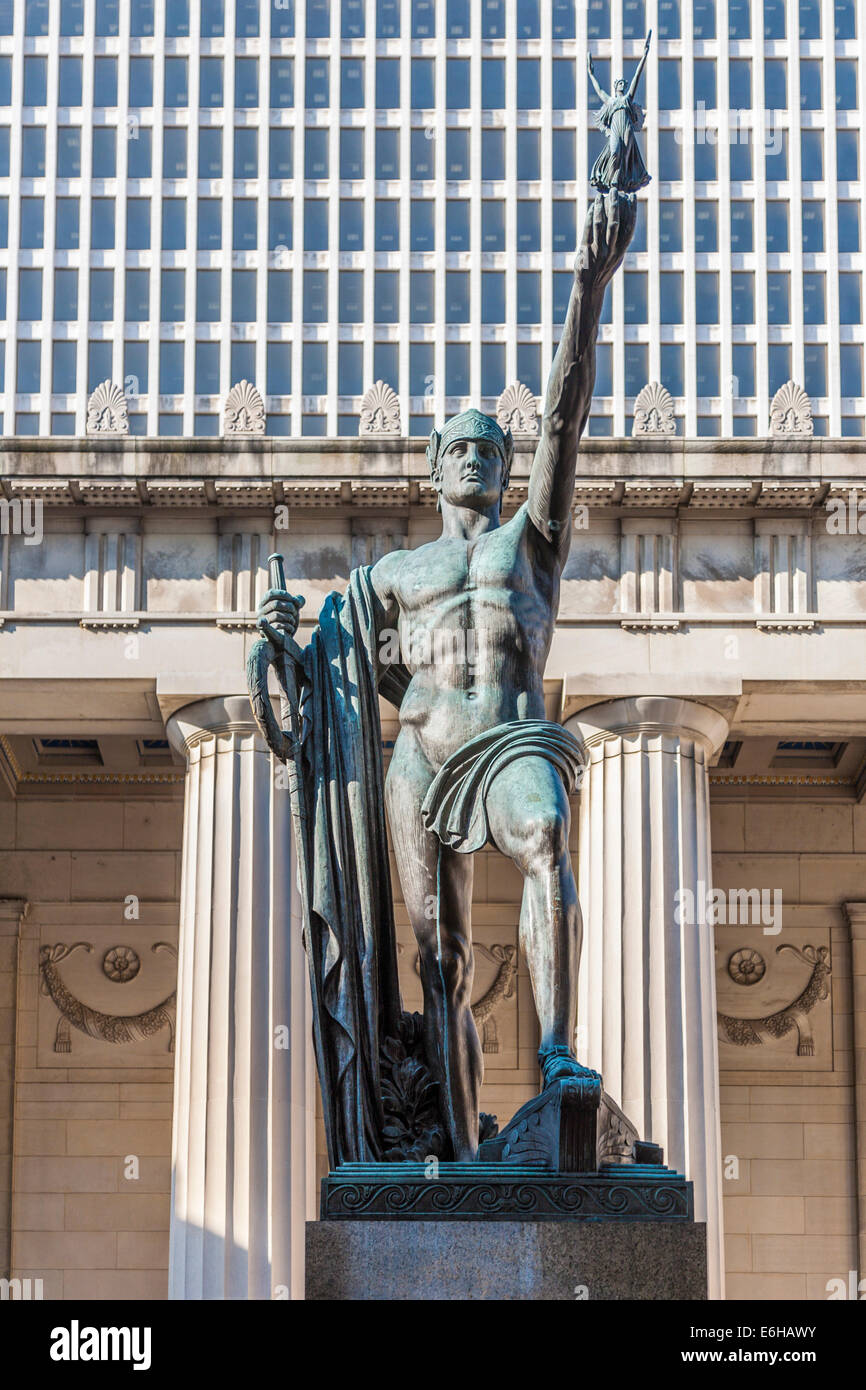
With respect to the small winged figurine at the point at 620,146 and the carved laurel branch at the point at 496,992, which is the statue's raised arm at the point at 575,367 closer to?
the small winged figurine at the point at 620,146

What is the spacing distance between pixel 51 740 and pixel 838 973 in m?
14.2

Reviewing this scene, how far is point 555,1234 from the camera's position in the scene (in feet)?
35.0

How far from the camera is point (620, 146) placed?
12383 millimetres

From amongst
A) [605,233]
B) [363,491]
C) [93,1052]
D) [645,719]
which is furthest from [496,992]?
[605,233]

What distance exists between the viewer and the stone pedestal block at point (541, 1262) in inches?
419

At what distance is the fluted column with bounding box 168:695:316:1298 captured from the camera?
33250 mm

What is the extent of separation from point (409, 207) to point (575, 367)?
7651cm

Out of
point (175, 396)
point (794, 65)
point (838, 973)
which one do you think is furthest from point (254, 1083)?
point (794, 65)

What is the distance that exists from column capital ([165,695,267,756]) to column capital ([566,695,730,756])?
4628 millimetres

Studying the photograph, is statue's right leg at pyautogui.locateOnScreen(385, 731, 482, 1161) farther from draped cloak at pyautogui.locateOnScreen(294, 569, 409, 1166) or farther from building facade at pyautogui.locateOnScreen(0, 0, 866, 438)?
building facade at pyautogui.locateOnScreen(0, 0, 866, 438)

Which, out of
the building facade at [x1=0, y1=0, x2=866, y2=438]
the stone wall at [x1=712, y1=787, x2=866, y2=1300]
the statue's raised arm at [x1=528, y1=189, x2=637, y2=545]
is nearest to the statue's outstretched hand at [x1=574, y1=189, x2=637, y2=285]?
the statue's raised arm at [x1=528, y1=189, x2=637, y2=545]

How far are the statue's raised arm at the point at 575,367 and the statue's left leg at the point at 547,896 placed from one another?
5.82 feet

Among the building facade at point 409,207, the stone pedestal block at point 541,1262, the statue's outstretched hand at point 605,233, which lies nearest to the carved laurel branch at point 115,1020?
Result: the statue's outstretched hand at point 605,233
